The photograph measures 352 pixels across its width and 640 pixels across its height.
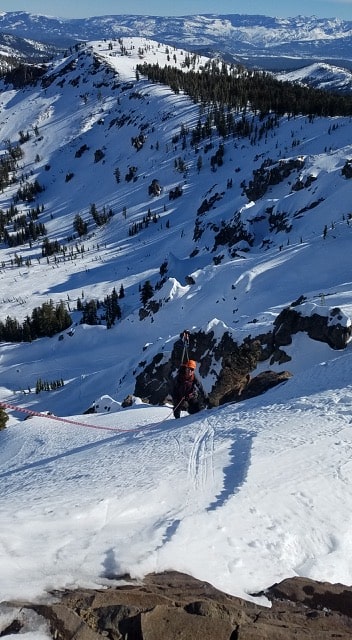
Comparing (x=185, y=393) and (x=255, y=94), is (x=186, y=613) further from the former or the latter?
(x=255, y=94)

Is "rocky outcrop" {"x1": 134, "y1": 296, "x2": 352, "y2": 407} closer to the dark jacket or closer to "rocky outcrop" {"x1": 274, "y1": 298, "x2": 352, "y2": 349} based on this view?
"rocky outcrop" {"x1": 274, "y1": 298, "x2": 352, "y2": 349}

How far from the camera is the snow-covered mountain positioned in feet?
20.2

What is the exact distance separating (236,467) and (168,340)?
2262cm

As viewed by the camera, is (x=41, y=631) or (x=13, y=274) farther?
(x=13, y=274)

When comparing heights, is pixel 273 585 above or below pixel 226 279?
above

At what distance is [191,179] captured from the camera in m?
80.9

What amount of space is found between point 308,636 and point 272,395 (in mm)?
8873

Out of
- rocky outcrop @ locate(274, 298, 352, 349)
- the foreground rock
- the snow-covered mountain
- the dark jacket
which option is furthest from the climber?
the foreground rock

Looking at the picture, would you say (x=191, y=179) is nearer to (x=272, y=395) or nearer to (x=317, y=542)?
(x=272, y=395)

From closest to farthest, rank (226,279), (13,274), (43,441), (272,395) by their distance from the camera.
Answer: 1. (272,395)
2. (43,441)
3. (226,279)
4. (13,274)

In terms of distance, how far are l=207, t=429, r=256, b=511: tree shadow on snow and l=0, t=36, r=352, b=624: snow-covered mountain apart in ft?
0.16

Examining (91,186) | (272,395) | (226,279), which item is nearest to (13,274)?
(91,186)

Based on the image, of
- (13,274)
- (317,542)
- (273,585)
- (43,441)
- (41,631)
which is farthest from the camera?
(13,274)

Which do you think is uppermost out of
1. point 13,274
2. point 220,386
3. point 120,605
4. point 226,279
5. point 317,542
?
point 120,605
